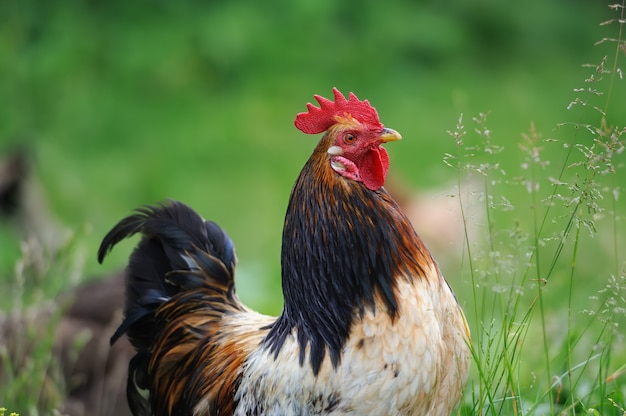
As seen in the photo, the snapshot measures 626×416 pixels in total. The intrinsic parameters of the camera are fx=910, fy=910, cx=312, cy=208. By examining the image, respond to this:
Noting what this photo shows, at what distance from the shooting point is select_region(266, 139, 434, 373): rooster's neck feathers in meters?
2.78

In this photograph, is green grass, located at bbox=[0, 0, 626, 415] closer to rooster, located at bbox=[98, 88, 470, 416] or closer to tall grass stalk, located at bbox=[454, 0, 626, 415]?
tall grass stalk, located at bbox=[454, 0, 626, 415]

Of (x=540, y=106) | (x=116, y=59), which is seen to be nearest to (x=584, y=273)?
(x=540, y=106)

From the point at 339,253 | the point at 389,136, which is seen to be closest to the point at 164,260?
the point at 339,253

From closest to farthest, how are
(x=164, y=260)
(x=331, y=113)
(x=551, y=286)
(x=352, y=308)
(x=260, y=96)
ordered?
1. (x=352, y=308)
2. (x=331, y=113)
3. (x=164, y=260)
4. (x=551, y=286)
5. (x=260, y=96)

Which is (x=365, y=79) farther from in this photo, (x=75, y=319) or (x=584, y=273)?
(x=75, y=319)

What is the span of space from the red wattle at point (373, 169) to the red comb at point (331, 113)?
0.38ft

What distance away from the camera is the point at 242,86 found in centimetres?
1034

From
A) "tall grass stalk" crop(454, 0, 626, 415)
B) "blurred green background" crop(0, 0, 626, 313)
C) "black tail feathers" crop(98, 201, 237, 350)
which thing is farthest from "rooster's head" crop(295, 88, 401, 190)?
"blurred green background" crop(0, 0, 626, 313)

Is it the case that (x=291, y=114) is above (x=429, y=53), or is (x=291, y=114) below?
below

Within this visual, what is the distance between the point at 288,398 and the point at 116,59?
814 cm

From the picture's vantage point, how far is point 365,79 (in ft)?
35.3

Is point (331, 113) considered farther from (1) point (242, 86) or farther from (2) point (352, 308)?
(1) point (242, 86)

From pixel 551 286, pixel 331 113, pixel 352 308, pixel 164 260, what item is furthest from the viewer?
pixel 551 286

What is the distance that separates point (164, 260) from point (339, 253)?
110 cm
